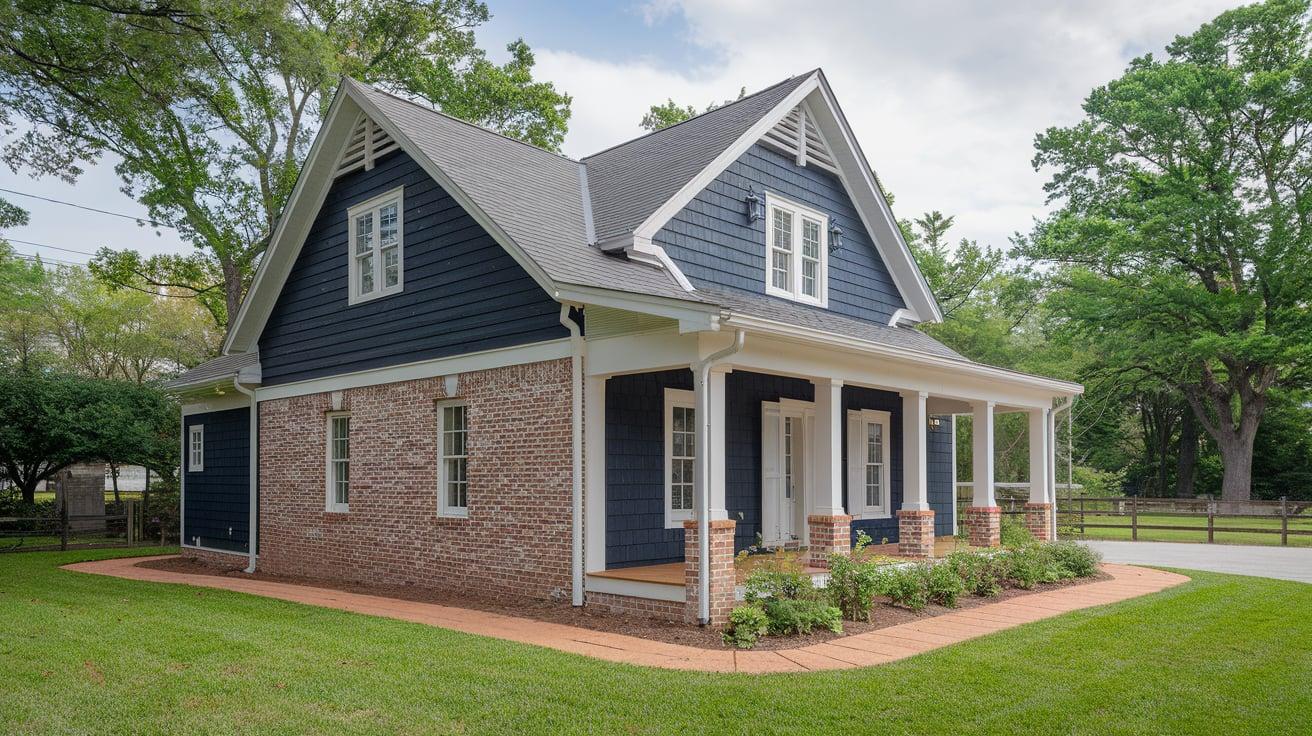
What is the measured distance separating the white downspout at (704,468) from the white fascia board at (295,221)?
751 cm

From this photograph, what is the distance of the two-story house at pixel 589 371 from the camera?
10.6m

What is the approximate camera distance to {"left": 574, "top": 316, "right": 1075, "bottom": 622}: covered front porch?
9.55 m

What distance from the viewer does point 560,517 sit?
35.1 feet

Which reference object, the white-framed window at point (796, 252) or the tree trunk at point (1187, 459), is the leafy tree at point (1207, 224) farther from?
the white-framed window at point (796, 252)

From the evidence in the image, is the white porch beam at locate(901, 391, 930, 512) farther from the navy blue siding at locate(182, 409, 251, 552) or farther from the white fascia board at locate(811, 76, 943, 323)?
the navy blue siding at locate(182, 409, 251, 552)

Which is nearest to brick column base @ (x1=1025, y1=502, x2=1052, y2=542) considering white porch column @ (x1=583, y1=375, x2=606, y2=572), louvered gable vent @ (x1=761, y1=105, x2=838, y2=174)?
louvered gable vent @ (x1=761, y1=105, x2=838, y2=174)

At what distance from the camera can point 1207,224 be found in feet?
103

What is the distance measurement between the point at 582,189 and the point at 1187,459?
130 feet

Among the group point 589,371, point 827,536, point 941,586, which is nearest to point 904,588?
point 941,586

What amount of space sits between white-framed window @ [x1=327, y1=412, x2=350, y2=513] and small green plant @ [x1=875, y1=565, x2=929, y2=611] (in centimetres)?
818

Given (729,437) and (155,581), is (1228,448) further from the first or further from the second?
(155,581)

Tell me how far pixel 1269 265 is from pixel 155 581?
31711 mm

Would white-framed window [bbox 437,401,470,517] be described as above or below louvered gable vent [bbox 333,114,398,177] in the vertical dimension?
below

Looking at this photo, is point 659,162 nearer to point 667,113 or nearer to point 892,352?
point 892,352
